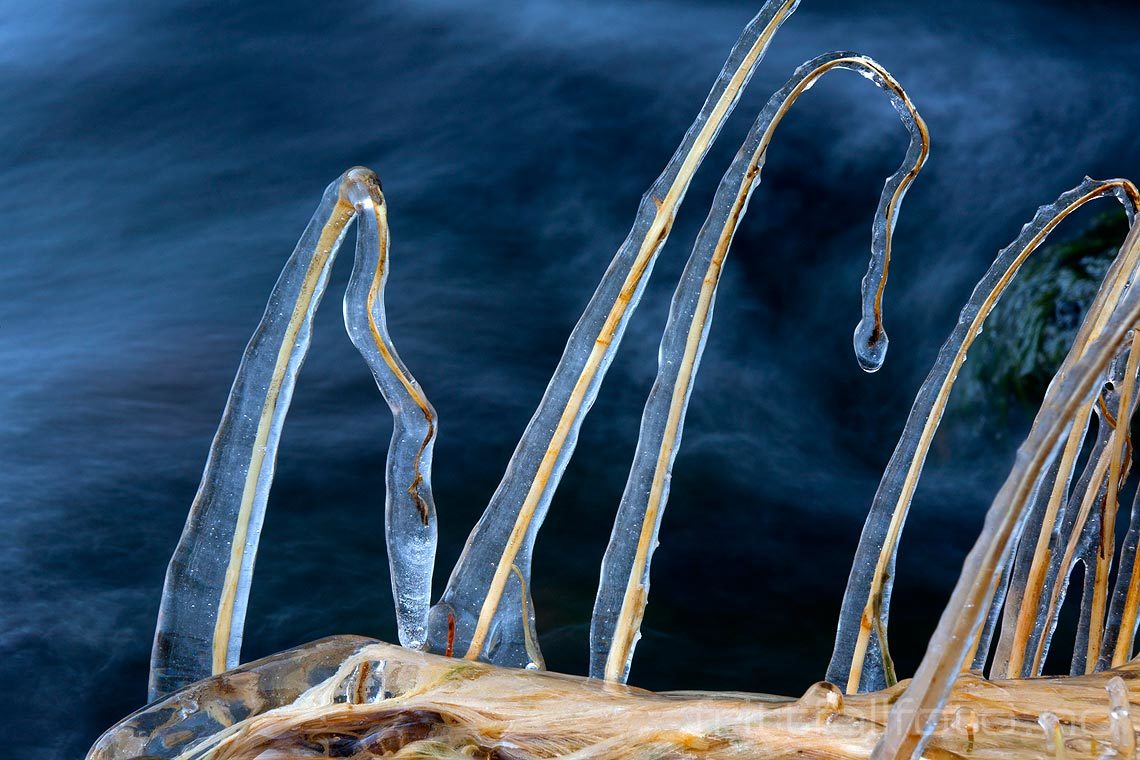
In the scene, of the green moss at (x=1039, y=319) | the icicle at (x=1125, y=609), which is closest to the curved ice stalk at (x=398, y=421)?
the icicle at (x=1125, y=609)

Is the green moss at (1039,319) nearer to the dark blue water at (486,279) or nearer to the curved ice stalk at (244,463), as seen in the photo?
the dark blue water at (486,279)

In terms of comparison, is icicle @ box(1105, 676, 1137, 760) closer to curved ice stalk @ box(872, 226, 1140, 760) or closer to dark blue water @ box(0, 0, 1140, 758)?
curved ice stalk @ box(872, 226, 1140, 760)

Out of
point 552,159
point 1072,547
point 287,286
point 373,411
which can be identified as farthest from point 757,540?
point 287,286

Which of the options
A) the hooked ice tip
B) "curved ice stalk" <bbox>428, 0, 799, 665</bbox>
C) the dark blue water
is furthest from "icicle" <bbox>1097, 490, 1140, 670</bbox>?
the dark blue water

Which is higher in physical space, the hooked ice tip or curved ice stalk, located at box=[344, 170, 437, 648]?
the hooked ice tip

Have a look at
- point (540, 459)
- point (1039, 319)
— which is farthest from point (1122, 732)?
point (1039, 319)

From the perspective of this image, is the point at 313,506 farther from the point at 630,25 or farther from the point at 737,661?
the point at 630,25

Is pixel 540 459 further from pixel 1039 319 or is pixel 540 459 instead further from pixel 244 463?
pixel 1039 319
